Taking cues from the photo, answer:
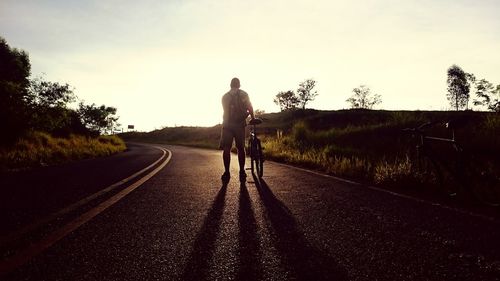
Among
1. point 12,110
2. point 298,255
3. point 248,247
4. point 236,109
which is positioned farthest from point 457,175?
point 12,110

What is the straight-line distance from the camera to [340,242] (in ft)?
11.3

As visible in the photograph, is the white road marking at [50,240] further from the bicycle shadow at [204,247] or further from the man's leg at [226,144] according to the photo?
the man's leg at [226,144]

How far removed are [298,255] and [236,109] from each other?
5.76 m

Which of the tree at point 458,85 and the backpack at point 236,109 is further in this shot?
the tree at point 458,85

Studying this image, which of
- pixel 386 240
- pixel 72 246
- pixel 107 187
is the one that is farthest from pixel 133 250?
pixel 107 187

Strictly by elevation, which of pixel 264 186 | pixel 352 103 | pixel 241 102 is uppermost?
pixel 352 103

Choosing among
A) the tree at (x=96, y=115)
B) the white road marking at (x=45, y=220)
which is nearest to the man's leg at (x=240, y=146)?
the white road marking at (x=45, y=220)

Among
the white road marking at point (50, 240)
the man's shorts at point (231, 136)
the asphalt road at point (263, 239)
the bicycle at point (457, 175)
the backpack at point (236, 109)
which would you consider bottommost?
the asphalt road at point (263, 239)

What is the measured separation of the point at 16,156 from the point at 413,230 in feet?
43.8

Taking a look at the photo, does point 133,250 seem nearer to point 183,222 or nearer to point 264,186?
point 183,222

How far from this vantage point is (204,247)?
3.25m

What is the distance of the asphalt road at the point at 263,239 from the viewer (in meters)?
2.67

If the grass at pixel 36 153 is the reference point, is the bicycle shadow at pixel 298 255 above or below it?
below

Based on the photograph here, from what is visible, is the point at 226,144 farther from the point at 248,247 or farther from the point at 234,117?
the point at 248,247
